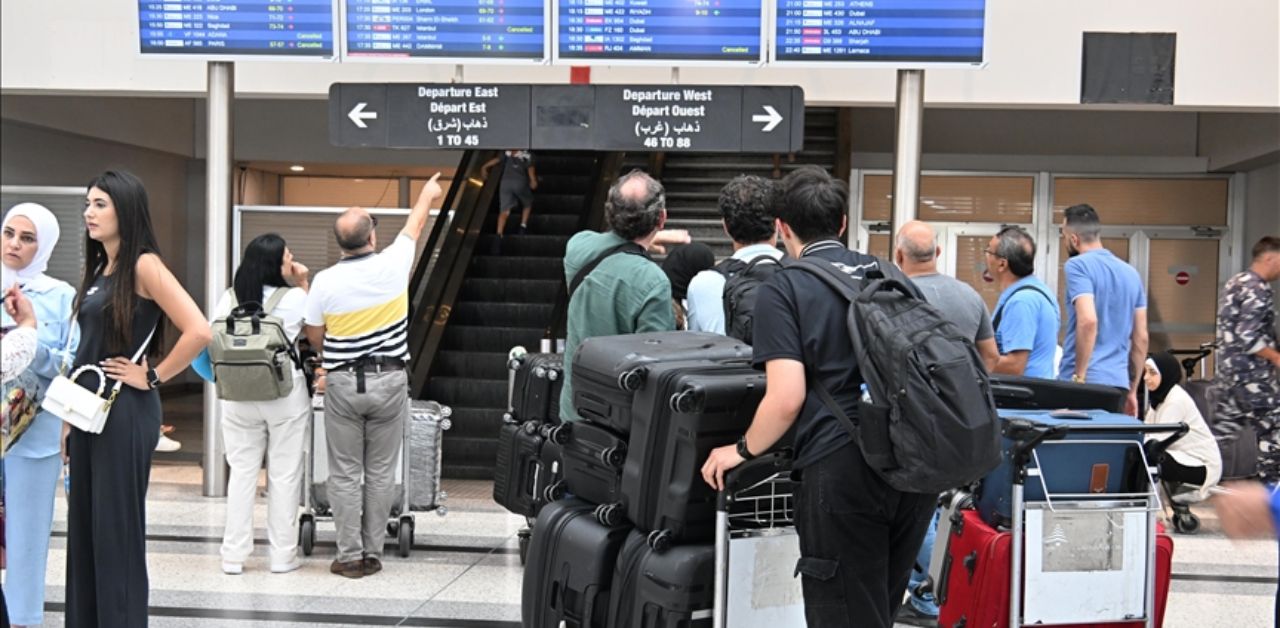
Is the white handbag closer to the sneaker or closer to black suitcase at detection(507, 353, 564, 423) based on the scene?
black suitcase at detection(507, 353, 564, 423)

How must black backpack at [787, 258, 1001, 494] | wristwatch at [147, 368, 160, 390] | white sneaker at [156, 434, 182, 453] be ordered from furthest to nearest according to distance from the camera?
white sneaker at [156, 434, 182, 453] < wristwatch at [147, 368, 160, 390] < black backpack at [787, 258, 1001, 494]

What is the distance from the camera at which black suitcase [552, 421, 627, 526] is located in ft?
12.0

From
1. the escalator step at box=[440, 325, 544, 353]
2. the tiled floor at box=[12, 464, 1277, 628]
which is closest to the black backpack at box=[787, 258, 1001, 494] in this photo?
the tiled floor at box=[12, 464, 1277, 628]

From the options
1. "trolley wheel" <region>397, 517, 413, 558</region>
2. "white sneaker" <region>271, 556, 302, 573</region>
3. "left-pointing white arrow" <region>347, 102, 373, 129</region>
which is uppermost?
"left-pointing white arrow" <region>347, 102, 373, 129</region>

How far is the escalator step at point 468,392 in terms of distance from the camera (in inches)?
372

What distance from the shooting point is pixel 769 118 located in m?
6.90

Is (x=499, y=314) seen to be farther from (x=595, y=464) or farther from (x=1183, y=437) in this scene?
(x=595, y=464)

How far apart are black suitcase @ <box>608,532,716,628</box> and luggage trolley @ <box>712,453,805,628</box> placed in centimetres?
5

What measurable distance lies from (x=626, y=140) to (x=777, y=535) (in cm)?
396

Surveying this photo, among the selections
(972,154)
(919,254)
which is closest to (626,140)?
(919,254)

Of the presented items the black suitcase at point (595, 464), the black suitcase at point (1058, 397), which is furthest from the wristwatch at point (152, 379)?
the black suitcase at point (1058, 397)

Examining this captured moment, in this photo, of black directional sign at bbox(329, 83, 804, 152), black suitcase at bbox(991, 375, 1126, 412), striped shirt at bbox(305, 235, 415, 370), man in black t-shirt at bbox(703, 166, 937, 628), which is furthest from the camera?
black directional sign at bbox(329, 83, 804, 152)

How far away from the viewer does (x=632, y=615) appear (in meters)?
3.46

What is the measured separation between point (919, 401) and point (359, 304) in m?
3.33
